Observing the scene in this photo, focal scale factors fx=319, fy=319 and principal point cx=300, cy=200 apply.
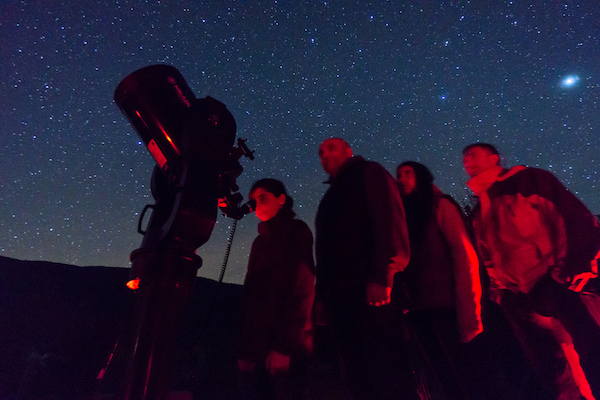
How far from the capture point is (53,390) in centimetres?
493

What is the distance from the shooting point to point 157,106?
5.92 ft

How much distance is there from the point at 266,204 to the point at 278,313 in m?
0.76

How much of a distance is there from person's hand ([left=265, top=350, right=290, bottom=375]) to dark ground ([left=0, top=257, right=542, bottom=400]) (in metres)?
2.93

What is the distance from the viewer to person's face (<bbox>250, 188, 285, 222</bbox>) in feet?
7.54

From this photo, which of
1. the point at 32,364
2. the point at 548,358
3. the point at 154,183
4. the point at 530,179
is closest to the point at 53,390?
the point at 32,364

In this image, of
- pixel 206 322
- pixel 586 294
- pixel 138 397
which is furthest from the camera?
pixel 586 294

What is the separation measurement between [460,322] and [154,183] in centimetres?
173

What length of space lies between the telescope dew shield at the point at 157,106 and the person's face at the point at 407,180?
1451mm

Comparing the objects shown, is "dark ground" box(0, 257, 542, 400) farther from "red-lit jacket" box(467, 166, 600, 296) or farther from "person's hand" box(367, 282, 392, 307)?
"person's hand" box(367, 282, 392, 307)

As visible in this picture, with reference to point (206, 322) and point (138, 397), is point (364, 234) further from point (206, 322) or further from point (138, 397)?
point (138, 397)

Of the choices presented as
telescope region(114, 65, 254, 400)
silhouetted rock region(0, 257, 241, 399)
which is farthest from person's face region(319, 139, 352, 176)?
silhouetted rock region(0, 257, 241, 399)

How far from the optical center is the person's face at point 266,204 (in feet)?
7.54

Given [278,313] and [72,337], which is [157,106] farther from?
[72,337]

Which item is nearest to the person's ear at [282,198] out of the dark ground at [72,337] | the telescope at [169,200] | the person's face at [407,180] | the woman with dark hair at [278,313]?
the woman with dark hair at [278,313]
